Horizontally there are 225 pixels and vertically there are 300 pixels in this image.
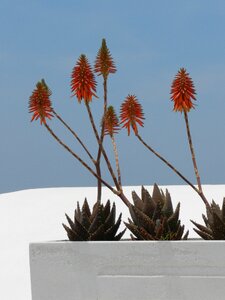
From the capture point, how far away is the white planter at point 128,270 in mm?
4887

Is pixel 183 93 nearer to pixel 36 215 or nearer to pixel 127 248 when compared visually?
pixel 127 248

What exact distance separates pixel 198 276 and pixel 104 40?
6.33ft

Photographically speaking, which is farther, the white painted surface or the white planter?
the white painted surface

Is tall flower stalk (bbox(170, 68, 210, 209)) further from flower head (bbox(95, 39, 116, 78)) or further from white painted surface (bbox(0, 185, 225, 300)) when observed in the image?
white painted surface (bbox(0, 185, 225, 300))

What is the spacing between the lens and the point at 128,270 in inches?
199

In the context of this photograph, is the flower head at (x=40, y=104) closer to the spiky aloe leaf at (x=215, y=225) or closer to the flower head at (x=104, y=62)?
the flower head at (x=104, y=62)

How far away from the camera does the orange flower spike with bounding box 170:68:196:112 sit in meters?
5.49

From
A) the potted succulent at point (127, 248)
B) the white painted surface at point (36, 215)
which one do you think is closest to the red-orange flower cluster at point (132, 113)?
the potted succulent at point (127, 248)

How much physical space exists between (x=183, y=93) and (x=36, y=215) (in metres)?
4.98

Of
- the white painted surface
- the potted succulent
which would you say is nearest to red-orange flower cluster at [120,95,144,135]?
the potted succulent

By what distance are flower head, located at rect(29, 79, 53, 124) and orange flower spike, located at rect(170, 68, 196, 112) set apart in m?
0.98

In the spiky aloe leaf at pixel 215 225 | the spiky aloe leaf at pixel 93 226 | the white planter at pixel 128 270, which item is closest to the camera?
the white planter at pixel 128 270

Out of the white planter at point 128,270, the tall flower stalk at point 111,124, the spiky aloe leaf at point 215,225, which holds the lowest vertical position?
the white planter at point 128,270

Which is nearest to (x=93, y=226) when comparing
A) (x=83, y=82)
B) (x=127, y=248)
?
(x=127, y=248)
